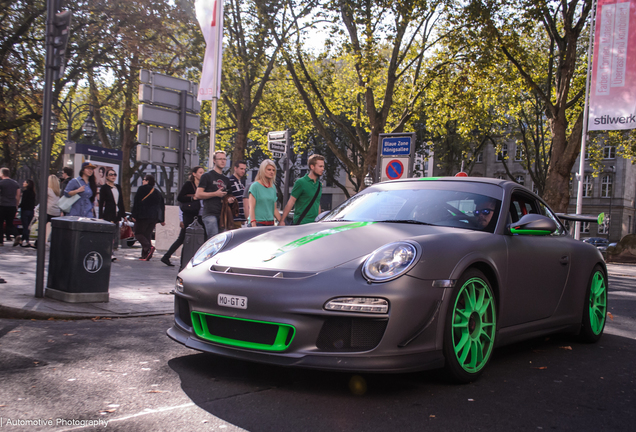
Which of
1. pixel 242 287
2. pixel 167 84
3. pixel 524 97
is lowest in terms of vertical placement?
pixel 242 287

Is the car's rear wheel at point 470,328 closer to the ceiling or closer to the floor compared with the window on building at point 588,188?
closer to the floor

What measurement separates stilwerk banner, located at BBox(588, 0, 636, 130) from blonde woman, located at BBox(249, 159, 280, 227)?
467 inches

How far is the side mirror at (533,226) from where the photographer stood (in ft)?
14.7

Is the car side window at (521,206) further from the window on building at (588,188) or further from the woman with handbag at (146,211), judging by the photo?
the window on building at (588,188)

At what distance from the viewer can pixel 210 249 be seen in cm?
442

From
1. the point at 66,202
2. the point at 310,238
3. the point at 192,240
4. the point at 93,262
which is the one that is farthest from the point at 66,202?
the point at 310,238

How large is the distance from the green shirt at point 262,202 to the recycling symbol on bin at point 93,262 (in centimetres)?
240

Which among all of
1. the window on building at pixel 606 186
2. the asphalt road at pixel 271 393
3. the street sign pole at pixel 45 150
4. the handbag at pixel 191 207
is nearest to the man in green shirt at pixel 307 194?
the street sign pole at pixel 45 150

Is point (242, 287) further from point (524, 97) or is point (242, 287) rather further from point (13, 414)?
point (524, 97)

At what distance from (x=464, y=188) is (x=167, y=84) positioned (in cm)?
850

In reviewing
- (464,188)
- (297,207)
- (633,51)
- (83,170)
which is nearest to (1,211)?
(83,170)

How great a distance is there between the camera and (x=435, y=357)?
364 centimetres

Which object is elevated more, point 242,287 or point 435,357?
point 242,287

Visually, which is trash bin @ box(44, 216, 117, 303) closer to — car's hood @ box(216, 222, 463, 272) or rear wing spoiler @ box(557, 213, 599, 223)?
car's hood @ box(216, 222, 463, 272)
